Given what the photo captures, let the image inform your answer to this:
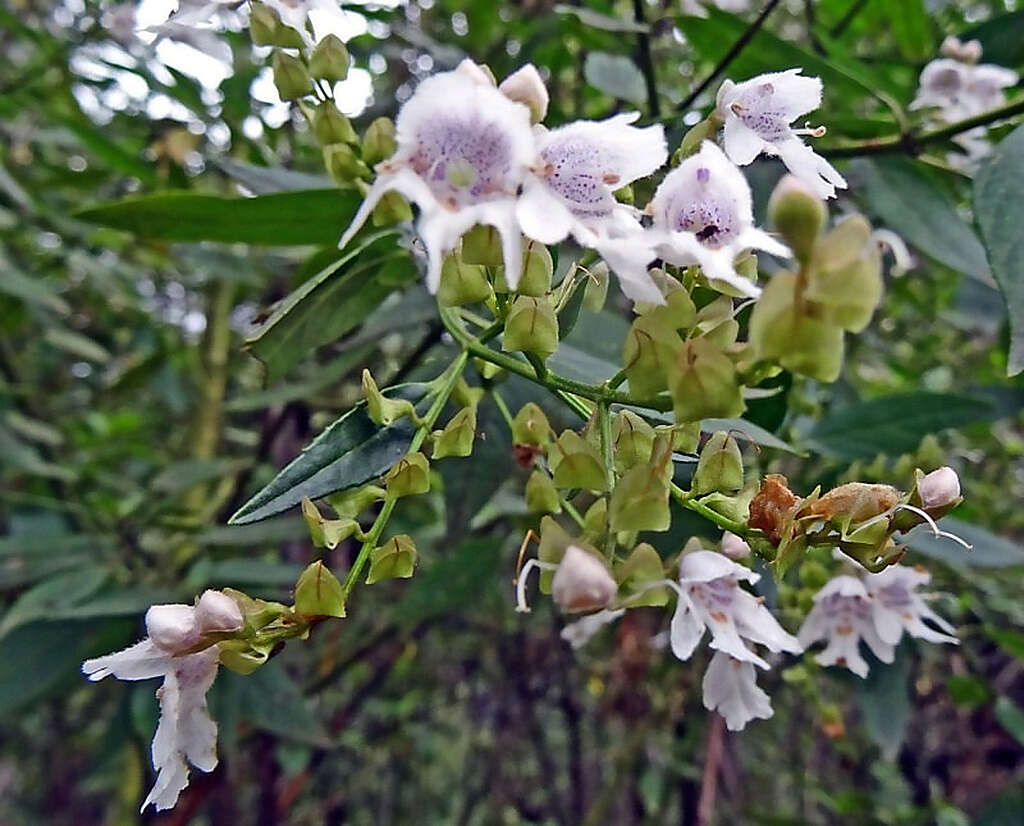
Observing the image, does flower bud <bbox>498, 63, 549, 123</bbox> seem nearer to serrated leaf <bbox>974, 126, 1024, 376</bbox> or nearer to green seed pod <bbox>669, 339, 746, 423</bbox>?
green seed pod <bbox>669, 339, 746, 423</bbox>

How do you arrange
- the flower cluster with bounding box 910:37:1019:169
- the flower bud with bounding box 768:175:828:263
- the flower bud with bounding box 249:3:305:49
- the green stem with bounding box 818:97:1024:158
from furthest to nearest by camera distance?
the flower cluster with bounding box 910:37:1019:169
the green stem with bounding box 818:97:1024:158
the flower bud with bounding box 249:3:305:49
the flower bud with bounding box 768:175:828:263

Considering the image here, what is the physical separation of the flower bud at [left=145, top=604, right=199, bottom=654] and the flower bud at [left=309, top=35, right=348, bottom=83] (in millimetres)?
449

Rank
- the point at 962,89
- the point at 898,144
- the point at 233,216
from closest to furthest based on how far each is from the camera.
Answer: the point at 233,216 < the point at 898,144 < the point at 962,89

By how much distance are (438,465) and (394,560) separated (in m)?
0.48

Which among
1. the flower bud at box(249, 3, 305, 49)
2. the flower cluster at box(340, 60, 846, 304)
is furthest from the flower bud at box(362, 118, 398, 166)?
the flower bud at box(249, 3, 305, 49)

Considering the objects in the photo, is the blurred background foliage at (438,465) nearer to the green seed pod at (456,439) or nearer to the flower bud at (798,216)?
the green seed pod at (456,439)

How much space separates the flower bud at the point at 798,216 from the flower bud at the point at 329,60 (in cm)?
45

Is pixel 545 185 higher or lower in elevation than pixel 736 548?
higher

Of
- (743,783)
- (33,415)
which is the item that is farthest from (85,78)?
(743,783)

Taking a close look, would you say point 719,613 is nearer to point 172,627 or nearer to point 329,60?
point 172,627

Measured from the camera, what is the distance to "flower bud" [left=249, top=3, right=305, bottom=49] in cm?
85

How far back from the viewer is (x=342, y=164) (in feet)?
2.55

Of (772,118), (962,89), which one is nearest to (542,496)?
(772,118)

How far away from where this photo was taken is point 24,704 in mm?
1470
